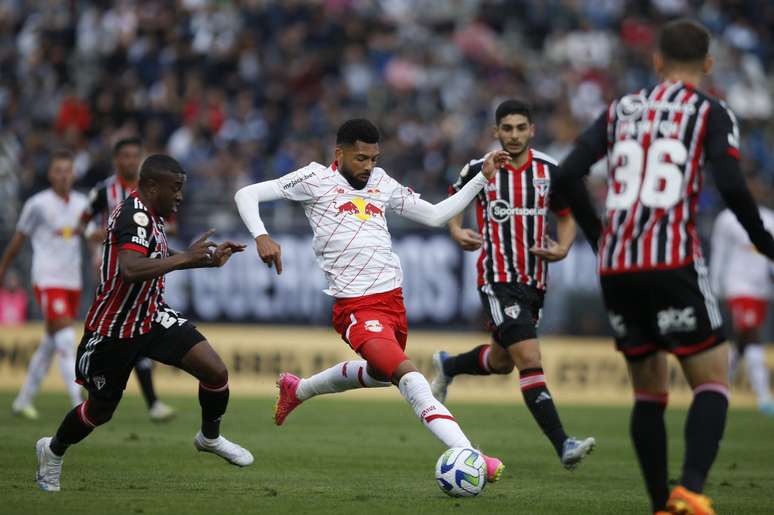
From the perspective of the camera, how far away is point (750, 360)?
16312 mm

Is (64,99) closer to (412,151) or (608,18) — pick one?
(412,151)

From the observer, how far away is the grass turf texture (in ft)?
24.7

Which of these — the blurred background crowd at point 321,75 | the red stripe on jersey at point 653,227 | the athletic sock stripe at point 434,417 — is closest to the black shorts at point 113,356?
the athletic sock stripe at point 434,417

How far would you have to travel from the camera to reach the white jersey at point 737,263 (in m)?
16.4

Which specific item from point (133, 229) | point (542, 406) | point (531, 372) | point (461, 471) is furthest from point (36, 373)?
point (461, 471)

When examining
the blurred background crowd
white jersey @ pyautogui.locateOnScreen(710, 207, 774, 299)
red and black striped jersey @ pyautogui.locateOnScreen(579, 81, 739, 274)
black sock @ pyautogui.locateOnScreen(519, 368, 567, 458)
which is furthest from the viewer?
the blurred background crowd

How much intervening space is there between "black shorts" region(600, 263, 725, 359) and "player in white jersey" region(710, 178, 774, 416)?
10541 millimetres

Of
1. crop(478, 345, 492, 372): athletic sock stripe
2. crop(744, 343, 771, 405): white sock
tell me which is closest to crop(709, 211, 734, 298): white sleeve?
crop(744, 343, 771, 405): white sock

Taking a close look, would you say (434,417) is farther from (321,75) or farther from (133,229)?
(321,75)

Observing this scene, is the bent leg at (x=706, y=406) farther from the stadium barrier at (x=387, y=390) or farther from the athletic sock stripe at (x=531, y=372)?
the stadium barrier at (x=387, y=390)

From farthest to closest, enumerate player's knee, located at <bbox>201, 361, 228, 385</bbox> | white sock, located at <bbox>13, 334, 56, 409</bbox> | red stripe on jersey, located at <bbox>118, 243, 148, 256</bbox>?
white sock, located at <bbox>13, 334, 56, 409</bbox>, player's knee, located at <bbox>201, 361, 228, 385</bbox>, red stripe on jersey, located at <bbox>118, 243, 148, 256</bbox>

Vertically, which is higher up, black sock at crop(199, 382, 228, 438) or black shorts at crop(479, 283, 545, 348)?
black shorts at crop(479, 283, 545, 348)

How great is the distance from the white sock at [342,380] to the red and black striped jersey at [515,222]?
1.38 meters

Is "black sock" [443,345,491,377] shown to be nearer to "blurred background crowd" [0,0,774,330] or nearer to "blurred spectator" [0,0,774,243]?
"blurred background crowd" [0,0,774,330]
